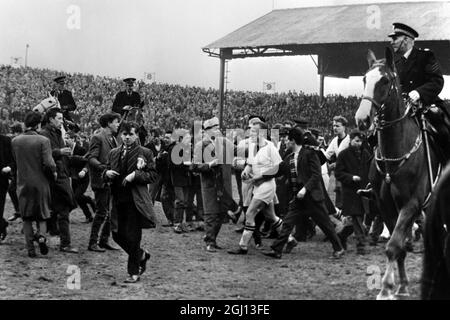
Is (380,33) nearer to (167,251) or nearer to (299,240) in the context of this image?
(299,240)

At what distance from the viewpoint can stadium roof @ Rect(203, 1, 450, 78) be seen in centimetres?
2736

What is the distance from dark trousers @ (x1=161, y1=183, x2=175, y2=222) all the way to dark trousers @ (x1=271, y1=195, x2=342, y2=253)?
4577mm

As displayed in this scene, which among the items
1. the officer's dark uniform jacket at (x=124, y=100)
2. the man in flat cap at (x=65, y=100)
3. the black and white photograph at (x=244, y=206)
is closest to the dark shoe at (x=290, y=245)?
the black and white photograph at (x=244, y=206)

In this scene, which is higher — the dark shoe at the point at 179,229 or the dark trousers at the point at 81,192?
the dark trousers at the point at 81,192

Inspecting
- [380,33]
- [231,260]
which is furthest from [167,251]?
[380,33]

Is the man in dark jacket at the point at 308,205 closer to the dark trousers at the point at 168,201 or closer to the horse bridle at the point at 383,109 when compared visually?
the horse bridle at the point at 383,109

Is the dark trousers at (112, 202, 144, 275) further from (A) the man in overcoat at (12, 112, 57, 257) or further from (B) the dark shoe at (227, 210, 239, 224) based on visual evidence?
(B) the dark shoe at (227, 210, 239, 224)

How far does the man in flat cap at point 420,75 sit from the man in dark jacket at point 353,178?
8.82 ft

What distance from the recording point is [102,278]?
9.23 metres

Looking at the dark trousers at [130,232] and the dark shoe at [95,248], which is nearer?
the dark trousers at [130,232]

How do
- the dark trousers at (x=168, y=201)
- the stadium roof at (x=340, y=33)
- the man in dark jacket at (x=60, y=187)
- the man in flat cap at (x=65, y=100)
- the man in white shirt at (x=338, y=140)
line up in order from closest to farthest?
1. the man in dark jacket at (x=60, y=187)
2. the man in white shirt at (x=338, y=140)
3. the dark trousers at (x=168, y=201)
4. the man in flat cap at (x=65, y=100)
5. the stadium roof at (x=340, y=33)

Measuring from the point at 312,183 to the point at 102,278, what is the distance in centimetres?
366

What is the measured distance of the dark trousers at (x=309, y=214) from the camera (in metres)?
11.1

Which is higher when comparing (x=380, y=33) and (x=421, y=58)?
(x=380, y=33)
